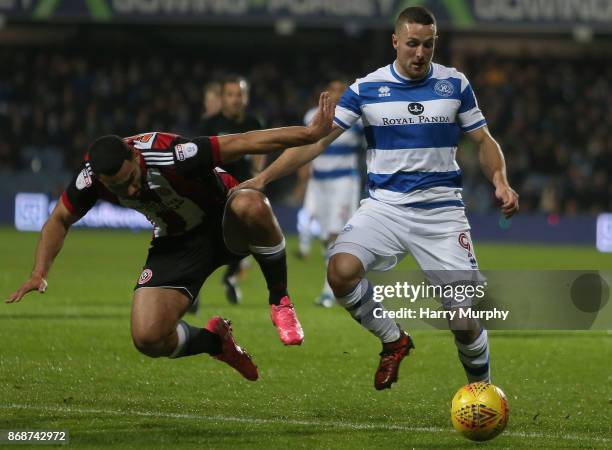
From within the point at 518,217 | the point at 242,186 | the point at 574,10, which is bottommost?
the point at 518,217

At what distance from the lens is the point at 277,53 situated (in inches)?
1220

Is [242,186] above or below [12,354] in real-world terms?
above

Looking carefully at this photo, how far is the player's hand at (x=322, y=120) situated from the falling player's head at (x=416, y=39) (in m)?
0.85

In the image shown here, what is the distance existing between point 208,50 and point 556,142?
9.77 metres

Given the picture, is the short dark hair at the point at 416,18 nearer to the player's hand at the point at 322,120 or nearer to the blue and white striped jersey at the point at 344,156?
the player's hand at the point at 322,120

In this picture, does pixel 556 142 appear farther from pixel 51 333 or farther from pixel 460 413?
pixel 460 413

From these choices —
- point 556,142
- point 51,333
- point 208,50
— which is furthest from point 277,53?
point 51,333

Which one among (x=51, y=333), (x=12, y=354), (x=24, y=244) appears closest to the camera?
(x=12, y=354)

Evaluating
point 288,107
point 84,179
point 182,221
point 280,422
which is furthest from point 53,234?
point 288,107

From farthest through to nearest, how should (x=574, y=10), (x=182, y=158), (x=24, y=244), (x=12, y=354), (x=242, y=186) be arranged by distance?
(x=574, y=10) < (x=24, y=244) < (x=12, y=354) < (x=242, y=186) < (x=182, y=158)

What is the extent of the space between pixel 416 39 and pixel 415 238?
1.13m

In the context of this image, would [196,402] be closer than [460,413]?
No

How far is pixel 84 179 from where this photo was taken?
6.62m

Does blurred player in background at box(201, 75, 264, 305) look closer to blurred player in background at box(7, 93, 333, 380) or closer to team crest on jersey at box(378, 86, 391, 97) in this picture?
blurred player in background at box(7, 93, 333, 380)
